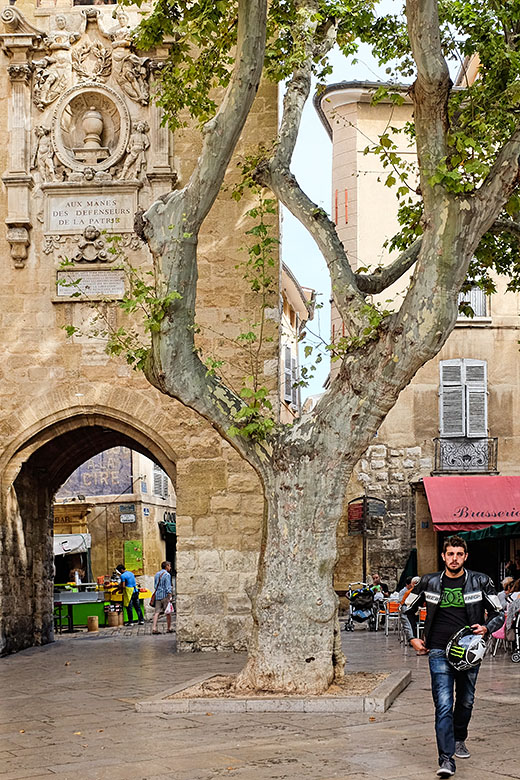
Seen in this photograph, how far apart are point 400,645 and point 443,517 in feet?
18.6

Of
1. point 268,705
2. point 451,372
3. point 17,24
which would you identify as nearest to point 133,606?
point 451,372

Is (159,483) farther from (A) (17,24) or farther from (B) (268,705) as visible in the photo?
(B) (268,705)

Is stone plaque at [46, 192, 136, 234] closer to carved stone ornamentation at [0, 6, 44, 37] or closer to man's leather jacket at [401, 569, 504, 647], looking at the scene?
carved stone ornamentation at [0, 6, 44, 37]

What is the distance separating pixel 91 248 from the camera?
51.3 ft

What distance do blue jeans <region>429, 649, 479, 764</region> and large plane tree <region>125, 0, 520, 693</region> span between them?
9.90ft

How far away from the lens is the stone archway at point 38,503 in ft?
51.1

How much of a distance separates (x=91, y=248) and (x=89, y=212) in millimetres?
512

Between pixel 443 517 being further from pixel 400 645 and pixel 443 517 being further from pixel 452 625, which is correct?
pixel 452 625

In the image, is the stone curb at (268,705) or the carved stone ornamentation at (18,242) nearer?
the stone curb at (268,705)

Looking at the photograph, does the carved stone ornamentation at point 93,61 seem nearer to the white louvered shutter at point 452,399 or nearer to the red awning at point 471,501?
the red awning at point 471,501

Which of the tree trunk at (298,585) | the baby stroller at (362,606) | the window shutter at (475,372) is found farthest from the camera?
the window shutter at (475,372)

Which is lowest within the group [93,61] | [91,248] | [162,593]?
[162,593]

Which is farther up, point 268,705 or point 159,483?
point 159,483

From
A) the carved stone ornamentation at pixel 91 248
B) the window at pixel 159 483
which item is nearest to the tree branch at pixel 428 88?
the carved stone ornamentation at pixel 91 248
